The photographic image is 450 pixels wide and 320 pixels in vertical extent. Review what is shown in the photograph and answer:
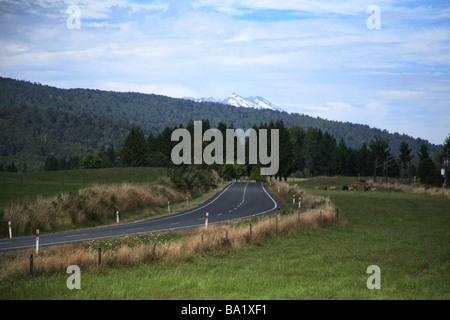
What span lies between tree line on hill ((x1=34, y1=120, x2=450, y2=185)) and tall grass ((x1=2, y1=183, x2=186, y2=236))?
68.7 m

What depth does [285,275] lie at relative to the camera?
45.5 feet

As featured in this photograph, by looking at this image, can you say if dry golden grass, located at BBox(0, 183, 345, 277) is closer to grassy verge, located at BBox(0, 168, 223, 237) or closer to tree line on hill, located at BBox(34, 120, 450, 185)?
grassy verge, located at BBox(0, 168, 223, 237)

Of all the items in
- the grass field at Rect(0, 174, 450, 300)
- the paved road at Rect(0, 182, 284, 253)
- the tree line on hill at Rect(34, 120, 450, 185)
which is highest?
the tree line on hill at Rect(34, 120, 450, 185)

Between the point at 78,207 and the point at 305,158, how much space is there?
142306 mm

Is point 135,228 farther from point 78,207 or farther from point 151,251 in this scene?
point 151,251

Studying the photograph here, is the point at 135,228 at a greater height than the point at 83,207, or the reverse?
the point at 83,207

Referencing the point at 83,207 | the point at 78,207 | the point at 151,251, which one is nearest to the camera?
the point at 151,251

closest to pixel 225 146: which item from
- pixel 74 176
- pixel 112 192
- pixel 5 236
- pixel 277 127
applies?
pixel 277 127

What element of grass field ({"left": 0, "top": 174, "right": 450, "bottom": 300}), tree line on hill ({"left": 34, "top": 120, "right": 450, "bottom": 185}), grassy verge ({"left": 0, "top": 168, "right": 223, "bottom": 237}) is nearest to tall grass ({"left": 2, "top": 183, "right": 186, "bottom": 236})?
grassy verge ({"left": 0, "top": 168, "right": 223, "bottom": 237})

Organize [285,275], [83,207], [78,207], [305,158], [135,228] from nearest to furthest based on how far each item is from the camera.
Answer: [285,275] < [135,228] < [78,207] < [83,207] < [305,158]

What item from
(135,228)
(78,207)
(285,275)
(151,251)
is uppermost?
(151,251)

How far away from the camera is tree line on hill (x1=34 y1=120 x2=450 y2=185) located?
123600mm

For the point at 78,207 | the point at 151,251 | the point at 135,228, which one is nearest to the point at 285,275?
the point at 151,251
